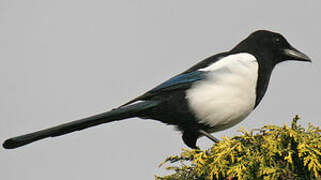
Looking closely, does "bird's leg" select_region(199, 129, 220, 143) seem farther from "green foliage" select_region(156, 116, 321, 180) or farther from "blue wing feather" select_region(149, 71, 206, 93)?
"green foliage" select_region(156, 116, 321, 180)

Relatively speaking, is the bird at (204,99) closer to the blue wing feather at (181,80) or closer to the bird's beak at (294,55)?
the blue wing feather at (181,80)

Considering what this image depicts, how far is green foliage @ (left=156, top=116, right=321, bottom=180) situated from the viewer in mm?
1669

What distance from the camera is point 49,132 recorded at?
2432 millimetres

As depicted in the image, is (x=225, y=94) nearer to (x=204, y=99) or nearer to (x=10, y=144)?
(x=204, y=99)

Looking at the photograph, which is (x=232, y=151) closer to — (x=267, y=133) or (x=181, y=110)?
(x=267, y=133)

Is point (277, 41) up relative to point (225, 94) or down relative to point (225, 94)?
up

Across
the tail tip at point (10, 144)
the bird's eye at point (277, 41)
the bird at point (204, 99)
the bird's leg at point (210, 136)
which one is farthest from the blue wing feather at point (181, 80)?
the tail tip at point (10, 144)

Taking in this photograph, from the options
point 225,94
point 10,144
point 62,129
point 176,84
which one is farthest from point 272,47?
point 10,144

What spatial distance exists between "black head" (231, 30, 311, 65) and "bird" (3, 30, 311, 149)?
16cm

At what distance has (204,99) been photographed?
259 centimetres

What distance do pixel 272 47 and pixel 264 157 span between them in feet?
4.46

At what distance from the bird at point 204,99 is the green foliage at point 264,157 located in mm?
701

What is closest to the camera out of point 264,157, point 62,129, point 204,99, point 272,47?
point 264,157

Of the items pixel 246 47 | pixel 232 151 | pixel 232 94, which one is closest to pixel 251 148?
pixel 232 151
